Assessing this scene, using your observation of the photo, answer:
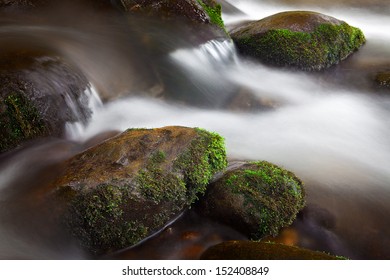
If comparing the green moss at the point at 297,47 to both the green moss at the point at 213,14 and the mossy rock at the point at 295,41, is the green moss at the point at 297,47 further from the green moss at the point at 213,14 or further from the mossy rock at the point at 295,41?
the green moss at the point at 213,14

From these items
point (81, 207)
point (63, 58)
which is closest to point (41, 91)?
point (63, 58)

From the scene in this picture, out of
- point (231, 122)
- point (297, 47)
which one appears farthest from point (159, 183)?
point (297, 47)

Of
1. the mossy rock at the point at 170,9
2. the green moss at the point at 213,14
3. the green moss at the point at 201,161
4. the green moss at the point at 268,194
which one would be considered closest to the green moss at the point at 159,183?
the green moss at the point at 201,161

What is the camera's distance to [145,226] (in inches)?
167

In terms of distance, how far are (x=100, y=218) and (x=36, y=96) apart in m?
1.93

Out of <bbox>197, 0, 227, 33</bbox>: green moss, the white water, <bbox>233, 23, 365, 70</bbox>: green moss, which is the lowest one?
the white water

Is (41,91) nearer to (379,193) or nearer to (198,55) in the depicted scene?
(198,55)

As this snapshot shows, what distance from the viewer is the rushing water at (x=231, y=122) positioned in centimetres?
450

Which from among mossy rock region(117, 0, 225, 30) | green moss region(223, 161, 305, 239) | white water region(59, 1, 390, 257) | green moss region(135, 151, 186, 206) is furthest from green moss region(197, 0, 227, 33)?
green moss region(135, 151, 186, 206)

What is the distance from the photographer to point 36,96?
17.0ft

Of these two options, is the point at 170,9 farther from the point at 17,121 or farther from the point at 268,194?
the point at 268,194

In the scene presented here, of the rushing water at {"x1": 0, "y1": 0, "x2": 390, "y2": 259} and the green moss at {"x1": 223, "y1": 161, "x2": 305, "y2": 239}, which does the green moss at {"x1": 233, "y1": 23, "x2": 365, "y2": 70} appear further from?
the green moss at {"x1": 223, "y1": 161, "x2": 305, "y2": 239}

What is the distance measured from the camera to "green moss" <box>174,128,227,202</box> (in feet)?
14.9

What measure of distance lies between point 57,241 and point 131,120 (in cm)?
242
